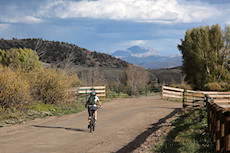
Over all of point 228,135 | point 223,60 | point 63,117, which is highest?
point 223,60

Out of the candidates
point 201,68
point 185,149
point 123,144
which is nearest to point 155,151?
point 185,149

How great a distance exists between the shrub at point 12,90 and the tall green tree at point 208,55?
3249 cm

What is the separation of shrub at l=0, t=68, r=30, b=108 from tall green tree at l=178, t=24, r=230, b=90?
1279 inches

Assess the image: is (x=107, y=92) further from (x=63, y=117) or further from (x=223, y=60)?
(x=223, y=60)

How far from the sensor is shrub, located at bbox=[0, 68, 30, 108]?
16594 mm

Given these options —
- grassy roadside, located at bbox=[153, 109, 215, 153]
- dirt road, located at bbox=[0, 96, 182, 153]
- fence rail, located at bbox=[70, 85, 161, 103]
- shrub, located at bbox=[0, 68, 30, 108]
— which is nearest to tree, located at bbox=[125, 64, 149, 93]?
fence rail, located at bbox=[70, 85, 161, 103]

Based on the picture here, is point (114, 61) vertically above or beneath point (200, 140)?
above

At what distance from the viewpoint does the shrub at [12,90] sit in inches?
653

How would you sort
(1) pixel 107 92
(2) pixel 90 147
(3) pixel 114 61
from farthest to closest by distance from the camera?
(3) pixel 114 61 < (1) pixel 107 92 < (2) pixel 90 147

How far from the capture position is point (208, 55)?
45.5 m

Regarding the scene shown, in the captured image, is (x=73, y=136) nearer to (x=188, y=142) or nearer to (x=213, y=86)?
(x=188, y=142)

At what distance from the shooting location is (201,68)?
45.4 m

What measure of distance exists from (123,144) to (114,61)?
9634 centimetres

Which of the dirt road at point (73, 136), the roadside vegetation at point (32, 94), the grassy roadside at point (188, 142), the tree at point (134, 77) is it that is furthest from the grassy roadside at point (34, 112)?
→ the tree at point (134, 77)
